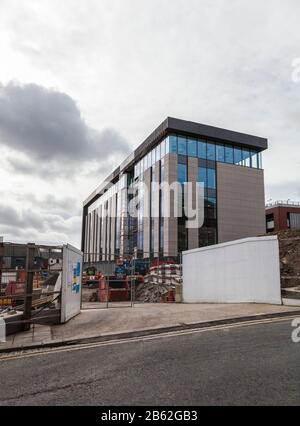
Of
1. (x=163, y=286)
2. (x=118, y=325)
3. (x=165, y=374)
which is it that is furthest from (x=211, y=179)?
(x=165, y=374)

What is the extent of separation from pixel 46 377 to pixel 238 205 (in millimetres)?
40697

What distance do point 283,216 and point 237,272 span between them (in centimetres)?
5194

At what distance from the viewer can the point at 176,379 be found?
4453 mm

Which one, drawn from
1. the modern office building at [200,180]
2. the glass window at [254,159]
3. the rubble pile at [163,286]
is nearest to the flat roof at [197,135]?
the modern office building at [200,180]

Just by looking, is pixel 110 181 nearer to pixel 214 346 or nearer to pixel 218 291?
→ pixel 218 291

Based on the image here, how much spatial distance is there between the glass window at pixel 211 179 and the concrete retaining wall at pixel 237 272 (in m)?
24.6

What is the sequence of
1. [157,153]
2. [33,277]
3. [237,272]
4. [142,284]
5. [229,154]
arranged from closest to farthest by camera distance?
[33,277] < [237,272] < [142,284] < [157,153] < [229,154]

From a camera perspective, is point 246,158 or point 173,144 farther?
point 246,158

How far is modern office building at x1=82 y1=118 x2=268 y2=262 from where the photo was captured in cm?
3947

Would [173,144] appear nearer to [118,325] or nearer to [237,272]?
[237,272]

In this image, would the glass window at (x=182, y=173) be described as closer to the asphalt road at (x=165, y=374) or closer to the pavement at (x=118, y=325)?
the pavement at (x=118, y=325)

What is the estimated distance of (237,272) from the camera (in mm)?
13711

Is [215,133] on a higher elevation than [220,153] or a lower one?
higher
